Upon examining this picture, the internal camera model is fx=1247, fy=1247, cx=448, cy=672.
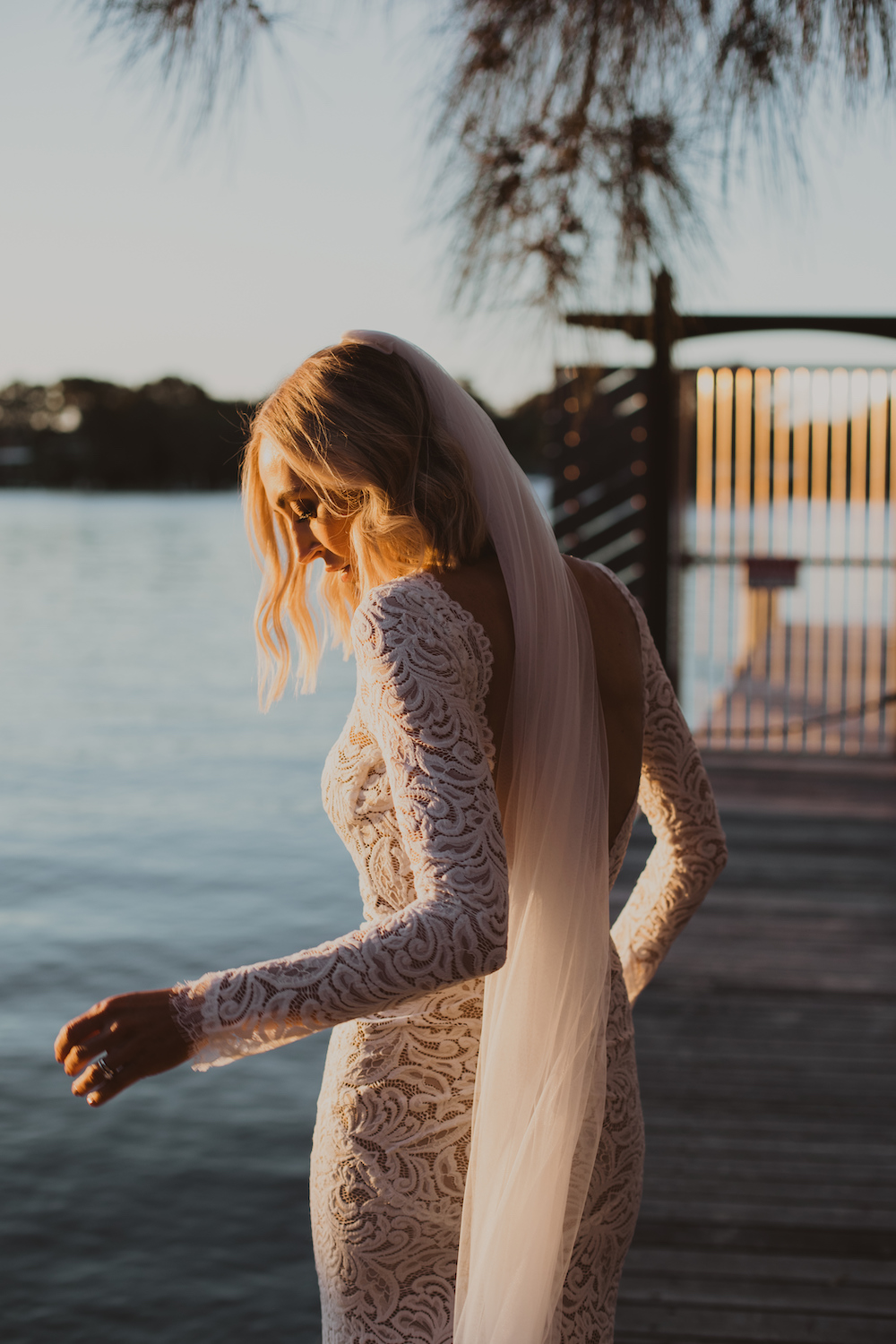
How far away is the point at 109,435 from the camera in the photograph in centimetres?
4856

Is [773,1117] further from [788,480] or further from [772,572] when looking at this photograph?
[788,480]

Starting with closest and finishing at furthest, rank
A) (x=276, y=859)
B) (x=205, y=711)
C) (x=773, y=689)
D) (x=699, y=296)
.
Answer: (x=699, y=296) < (x=276, y=859) < (x=773, y=689) < (x=205, y=711)

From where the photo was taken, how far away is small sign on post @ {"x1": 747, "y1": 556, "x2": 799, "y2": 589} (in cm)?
794

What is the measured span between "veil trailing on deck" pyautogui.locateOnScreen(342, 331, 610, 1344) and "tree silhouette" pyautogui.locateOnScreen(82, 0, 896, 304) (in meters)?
0.85

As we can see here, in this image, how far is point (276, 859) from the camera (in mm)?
8281

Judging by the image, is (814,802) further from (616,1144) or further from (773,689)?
(616,1144)

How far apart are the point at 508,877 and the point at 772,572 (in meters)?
7.13

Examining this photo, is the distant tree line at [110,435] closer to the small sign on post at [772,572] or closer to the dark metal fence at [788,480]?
the dark metal fence at [788,480]

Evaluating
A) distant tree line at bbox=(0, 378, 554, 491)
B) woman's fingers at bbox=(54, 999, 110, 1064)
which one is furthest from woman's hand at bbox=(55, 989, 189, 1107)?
distant tree line at bbox=(0, 378, 554, 491)

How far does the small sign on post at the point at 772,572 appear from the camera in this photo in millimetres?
7941

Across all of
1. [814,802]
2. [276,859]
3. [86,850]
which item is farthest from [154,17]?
[86,850]

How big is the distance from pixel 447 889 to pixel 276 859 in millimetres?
7381

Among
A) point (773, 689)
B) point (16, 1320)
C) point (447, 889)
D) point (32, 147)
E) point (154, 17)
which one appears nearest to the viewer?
point (447, 889)

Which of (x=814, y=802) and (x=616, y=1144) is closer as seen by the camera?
(x=616, y=1144)
